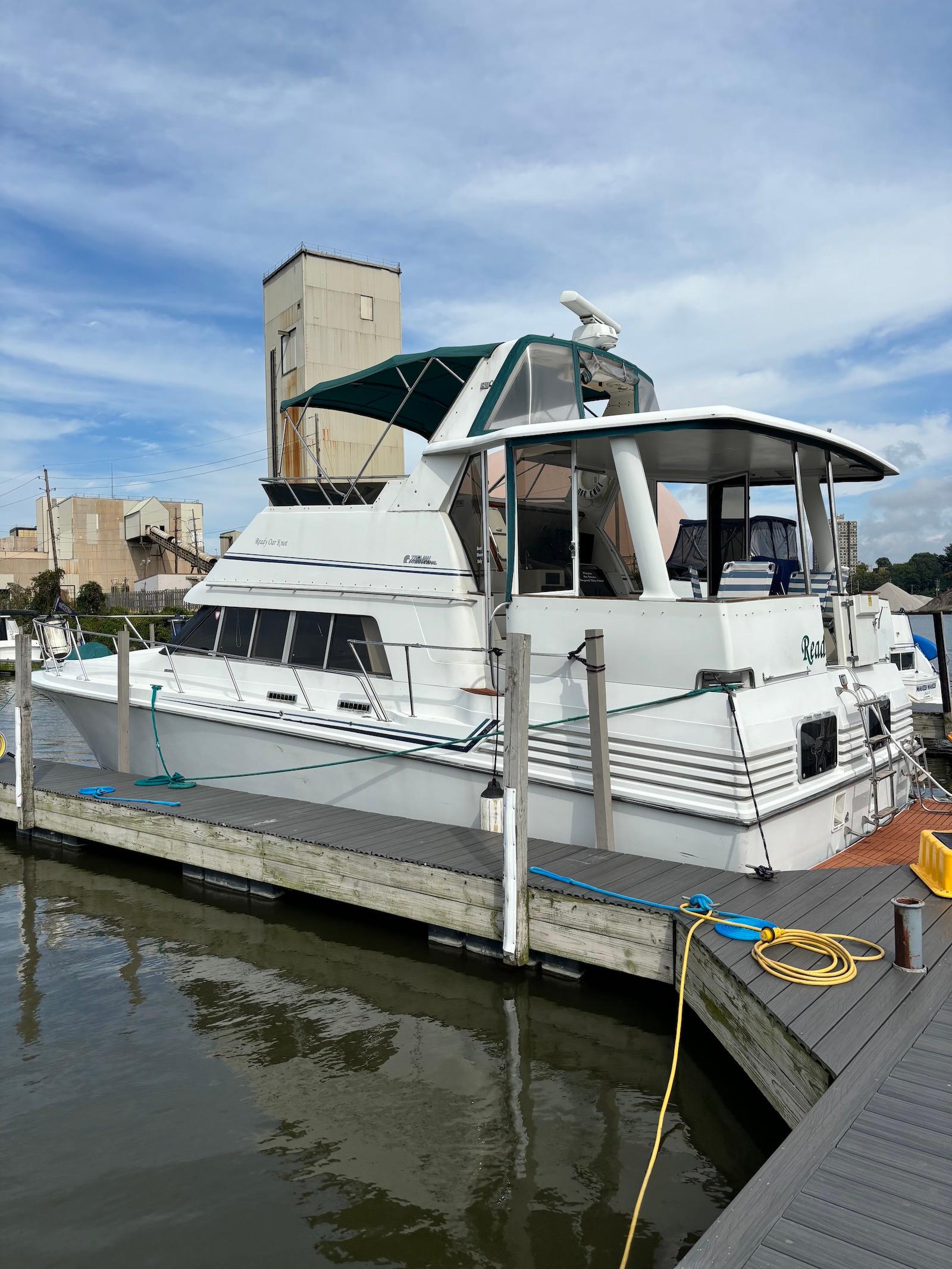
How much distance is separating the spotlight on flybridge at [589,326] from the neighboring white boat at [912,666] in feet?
17.9

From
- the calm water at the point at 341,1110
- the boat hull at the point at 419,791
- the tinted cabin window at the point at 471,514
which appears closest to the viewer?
the calm water at the point at 341,1110

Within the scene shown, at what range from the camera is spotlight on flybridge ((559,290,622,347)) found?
27.9 ft

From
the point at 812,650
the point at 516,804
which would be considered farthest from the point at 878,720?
the point at 516,804

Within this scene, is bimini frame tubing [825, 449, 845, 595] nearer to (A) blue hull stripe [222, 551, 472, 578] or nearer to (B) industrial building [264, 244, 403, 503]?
(A) blue hull stripe [222, 551, 472, 578]

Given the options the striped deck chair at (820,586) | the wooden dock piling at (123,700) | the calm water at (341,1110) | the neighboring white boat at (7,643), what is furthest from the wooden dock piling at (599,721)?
the neighboring white boat at (7,643)

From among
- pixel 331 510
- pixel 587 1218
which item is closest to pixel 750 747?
pixel 587 1218

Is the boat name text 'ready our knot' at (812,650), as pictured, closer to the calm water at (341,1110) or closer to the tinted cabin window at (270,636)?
the calm water at (341,1110)

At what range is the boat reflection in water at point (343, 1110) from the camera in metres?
3.79

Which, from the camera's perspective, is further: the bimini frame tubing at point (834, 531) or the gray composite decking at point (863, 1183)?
the bimini frame tubing at point (834, 531)

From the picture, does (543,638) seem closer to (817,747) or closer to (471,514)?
(471,514)

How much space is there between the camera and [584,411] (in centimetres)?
795

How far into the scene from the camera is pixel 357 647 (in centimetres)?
838

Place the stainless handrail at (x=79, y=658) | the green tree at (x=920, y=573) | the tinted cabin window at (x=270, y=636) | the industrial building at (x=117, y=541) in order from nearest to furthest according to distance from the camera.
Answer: the tinted cabin window at (x=270, y=636) < the stainless handrail at (x=79, y=658) < the industrial building at (x=117, y=541) < the green tree at (x=920, y=573)

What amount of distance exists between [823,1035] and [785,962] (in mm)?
741
